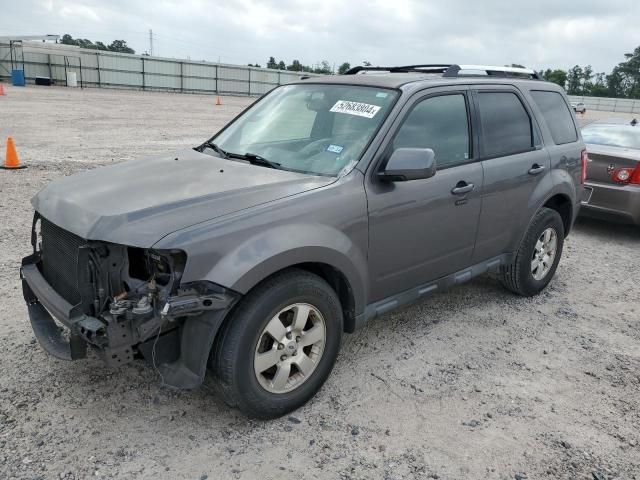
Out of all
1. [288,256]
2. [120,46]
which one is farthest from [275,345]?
[120,46]

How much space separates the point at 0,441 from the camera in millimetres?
2787

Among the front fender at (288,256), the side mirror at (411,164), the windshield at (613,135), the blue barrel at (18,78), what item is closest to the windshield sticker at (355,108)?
the side mirror at (411,164)

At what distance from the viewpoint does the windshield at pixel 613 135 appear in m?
7.71

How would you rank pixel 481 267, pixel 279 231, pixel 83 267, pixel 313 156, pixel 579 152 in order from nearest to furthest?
pixel 83 267 → pixel 279 231 → pixel 313 156 → pixel 481 267 → pixel 579 152

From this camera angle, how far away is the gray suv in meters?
2.64

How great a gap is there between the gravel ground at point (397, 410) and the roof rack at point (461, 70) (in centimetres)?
197

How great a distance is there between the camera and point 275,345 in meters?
2.96

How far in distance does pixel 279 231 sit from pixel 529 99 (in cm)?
300

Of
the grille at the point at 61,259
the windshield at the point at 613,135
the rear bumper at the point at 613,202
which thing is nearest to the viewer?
the grille at the point at 61,259

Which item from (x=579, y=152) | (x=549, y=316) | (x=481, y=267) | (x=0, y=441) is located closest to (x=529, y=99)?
(x=579, y=152)

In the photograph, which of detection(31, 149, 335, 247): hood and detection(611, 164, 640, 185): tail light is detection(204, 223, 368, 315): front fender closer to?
detection(31, 149, 335, 247): hood

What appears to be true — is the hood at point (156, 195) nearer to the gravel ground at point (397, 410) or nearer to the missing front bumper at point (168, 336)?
the missing front bumper at point (168, 336)

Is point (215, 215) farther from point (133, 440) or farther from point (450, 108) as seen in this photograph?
point (450, 108)

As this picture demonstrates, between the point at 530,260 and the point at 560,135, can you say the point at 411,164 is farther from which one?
the point at 560,135
